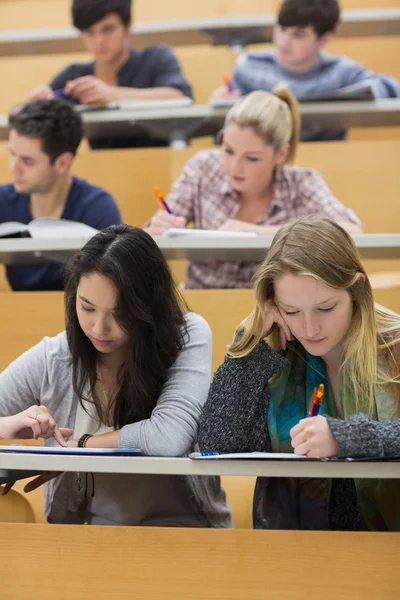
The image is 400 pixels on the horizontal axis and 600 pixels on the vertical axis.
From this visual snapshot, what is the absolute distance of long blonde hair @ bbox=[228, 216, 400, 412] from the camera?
4.08 ft

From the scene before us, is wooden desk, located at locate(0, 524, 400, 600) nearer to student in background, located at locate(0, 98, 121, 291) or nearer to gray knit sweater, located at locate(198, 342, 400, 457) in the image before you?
gray knit sweater, located at locate(198, 342, 400, 457)

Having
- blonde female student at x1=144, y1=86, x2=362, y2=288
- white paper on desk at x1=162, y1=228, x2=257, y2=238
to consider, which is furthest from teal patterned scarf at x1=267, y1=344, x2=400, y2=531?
blonde female student at x1=144, y1=86, x2=362, y2=288

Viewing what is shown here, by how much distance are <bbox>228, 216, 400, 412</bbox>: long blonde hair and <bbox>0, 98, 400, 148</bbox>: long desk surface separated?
111 cm

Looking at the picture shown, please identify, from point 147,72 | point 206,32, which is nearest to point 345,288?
point 147,72

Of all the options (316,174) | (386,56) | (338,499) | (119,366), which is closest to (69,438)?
(119,366)

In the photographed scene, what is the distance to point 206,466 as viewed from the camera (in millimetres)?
1081

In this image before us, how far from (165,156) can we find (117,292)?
112 cm

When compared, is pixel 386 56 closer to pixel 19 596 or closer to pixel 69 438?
pixel 69 438

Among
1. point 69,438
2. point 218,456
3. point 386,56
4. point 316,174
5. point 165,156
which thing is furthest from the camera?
point 386,56

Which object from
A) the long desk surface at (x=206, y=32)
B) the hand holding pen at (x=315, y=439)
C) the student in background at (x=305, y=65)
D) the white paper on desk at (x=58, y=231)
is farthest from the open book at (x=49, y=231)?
the long desk surface at (x=206, y=32)

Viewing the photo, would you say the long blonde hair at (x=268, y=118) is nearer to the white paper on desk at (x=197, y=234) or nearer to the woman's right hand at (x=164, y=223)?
the woman's right hand at (x=164, y=223)

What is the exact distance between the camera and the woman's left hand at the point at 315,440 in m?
1.08

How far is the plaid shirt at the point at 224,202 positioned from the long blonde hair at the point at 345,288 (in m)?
0.71

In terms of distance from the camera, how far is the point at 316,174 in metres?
2.14
